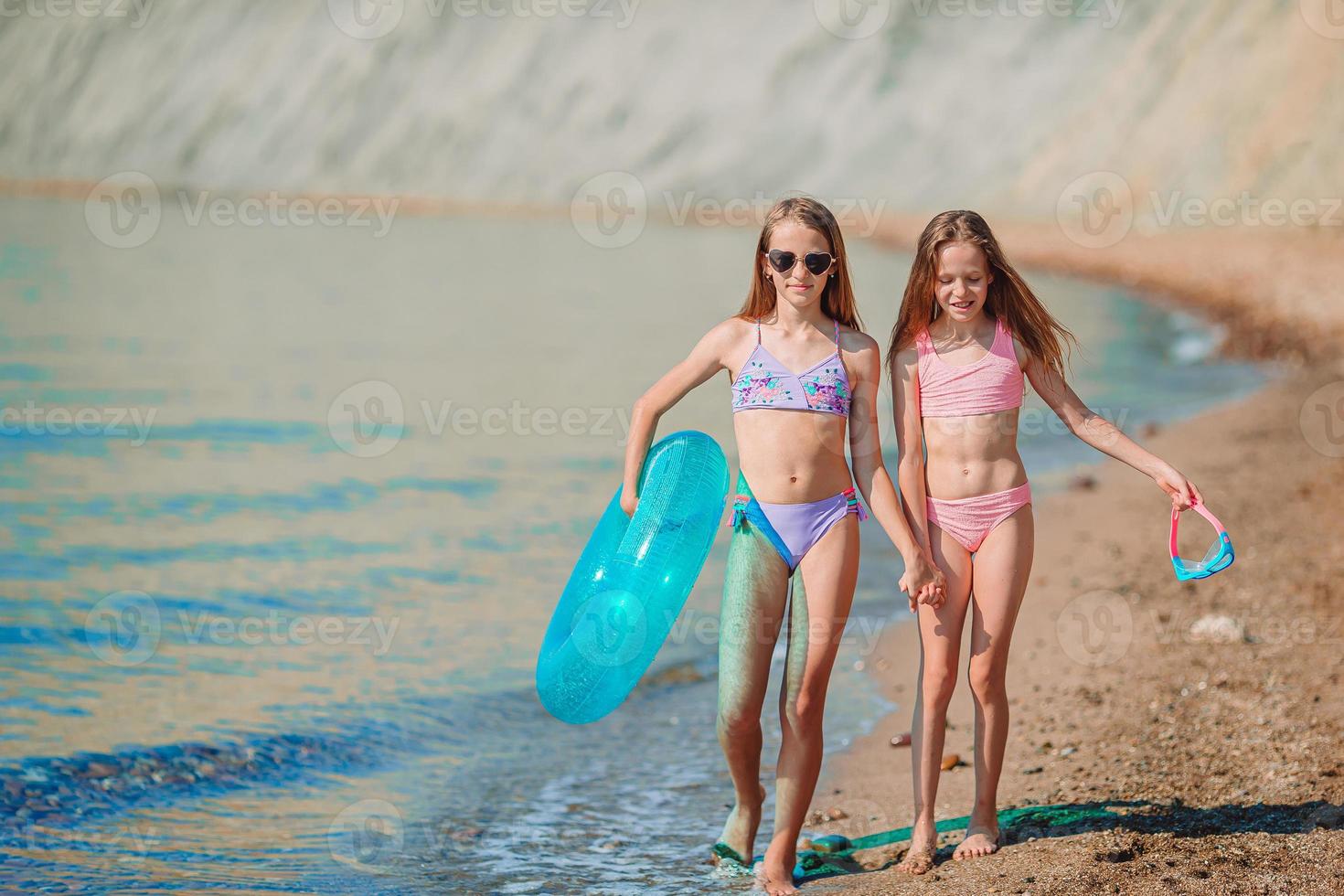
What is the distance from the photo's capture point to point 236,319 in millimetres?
28516

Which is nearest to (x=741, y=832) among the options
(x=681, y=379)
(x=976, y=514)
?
(x=976, y=514)

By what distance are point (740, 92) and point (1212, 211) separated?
3722 centimetres

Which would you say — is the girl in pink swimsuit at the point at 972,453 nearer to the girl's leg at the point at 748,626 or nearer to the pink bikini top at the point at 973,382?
the pink bikini top at the point at 973,382

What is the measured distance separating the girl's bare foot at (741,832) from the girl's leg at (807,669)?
0.19 meters

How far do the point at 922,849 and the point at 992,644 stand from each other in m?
0.75

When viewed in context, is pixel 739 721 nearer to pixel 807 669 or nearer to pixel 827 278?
pixel 807 669

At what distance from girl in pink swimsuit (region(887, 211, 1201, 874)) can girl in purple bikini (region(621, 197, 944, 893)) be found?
124mm

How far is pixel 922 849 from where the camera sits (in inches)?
193

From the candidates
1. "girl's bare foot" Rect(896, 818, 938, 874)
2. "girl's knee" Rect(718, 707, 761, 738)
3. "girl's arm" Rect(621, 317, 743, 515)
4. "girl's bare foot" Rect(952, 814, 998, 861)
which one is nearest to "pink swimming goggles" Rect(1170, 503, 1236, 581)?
"girl's bare foot" Rect(952, 814, 998, 861)

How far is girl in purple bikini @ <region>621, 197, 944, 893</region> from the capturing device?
4758 millimetres

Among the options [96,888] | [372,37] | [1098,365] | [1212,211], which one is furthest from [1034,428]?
[372,37]

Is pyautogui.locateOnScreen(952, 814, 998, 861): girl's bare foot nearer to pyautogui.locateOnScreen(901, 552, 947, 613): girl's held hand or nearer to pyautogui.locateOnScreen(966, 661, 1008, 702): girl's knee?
pyautogui.locateOnScreen(966, 661, 1008, 702): girl's knee

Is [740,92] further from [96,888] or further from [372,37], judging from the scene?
[96,888]

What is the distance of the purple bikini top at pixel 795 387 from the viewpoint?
4750 mm
